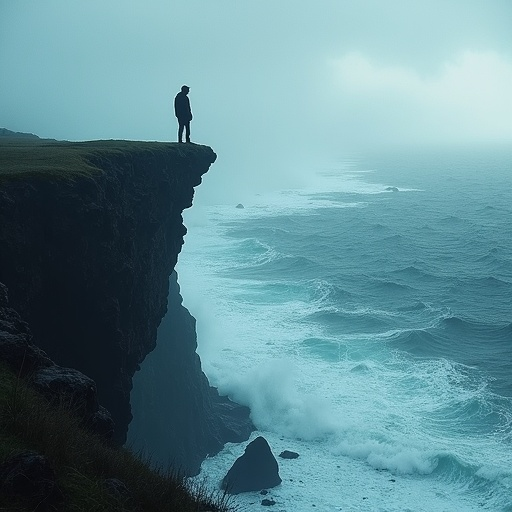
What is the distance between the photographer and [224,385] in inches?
1396

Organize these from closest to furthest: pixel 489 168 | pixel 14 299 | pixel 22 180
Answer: pixel 14 299 < pixel 22 180 < pixel 489 168

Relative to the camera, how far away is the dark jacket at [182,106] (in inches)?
968

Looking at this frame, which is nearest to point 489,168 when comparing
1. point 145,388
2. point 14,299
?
point 145,388

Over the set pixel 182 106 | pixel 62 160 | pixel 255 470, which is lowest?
pixel 255 470

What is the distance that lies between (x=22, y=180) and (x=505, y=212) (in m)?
94.8

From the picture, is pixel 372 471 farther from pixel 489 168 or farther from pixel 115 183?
pixel 489 168

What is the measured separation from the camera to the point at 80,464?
20.1 feet

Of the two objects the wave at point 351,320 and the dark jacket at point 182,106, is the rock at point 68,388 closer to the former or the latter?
the dark jacket at point 182,106

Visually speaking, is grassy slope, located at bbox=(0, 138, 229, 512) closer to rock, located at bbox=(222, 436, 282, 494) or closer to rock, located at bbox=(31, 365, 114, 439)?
rock, located at bbox=(31, 365, 114, 439)

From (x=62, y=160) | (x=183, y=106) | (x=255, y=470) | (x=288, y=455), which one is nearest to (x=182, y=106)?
(x=183, y=106)

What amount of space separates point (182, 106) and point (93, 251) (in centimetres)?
1088

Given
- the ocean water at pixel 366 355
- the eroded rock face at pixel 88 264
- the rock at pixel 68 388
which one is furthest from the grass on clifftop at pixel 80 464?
the ocean water at pixel 366 355

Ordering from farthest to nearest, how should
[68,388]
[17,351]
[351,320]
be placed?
[351,320] → [17,351] → [68,388]

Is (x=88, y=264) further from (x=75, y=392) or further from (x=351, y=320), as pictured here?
(x=351, y=320)
